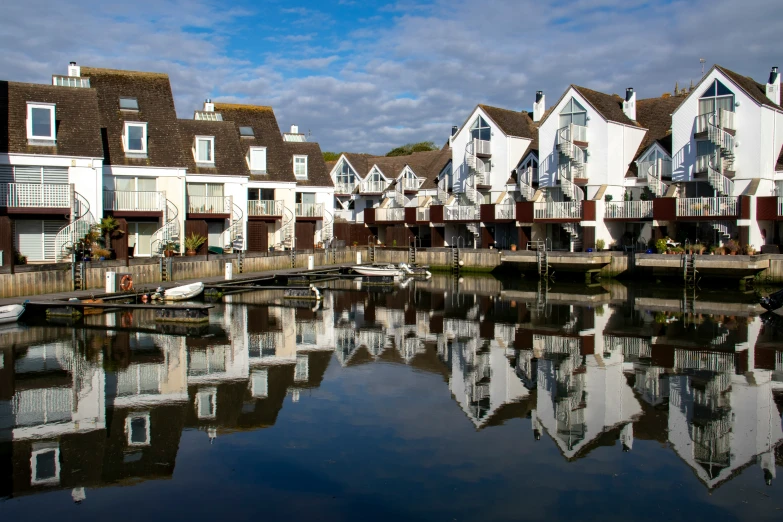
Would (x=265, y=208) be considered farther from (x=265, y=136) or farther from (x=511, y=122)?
(x=511, y=122)

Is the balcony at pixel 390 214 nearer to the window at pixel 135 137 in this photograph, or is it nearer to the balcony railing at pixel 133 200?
the balcony railing at pixel 133 200

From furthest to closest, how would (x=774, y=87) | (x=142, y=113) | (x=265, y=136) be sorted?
(x=265, y=136)
(x=774, y=87)
(x=142, y=113)

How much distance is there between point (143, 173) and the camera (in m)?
36.8

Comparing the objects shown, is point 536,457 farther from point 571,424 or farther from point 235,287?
point 235,287

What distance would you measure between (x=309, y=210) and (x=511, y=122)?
682 inches

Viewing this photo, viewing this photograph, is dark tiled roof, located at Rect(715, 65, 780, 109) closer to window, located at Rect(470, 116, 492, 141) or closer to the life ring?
window, located at Rect(470, 116, 492, 141)

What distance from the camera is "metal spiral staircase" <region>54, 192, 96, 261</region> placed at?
99.5 feet

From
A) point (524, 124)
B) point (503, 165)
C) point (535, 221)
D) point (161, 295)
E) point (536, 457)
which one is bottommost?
point (536, 457)

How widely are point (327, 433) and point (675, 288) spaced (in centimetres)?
3010

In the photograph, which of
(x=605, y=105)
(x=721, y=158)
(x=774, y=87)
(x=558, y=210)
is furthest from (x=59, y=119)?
(x=774, y=87)

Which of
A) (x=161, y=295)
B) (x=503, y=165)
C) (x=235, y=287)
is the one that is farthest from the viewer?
(x=503, y=165)

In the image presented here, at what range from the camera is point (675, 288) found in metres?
38.2

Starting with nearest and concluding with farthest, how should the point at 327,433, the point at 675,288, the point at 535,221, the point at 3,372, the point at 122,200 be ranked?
the point at 327,433 → the point at 3,372 → the point at 122,200 → the point at 675,288 → the point at 535,221

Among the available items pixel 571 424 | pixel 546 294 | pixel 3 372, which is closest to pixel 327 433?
pixel 571 424
